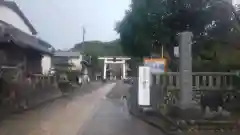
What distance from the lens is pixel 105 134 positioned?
9.73 metres

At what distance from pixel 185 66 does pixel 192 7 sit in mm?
7847

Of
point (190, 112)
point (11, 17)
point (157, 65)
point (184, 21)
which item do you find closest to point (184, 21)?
point (184, 21)

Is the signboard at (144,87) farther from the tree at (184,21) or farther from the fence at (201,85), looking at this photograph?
the tree at (184,21)

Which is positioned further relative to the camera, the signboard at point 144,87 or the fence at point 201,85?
the signboard at point 144,87

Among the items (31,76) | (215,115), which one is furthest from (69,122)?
(31,76)

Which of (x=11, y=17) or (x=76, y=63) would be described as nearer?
(x=11, y=17)

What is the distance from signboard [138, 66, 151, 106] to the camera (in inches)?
562

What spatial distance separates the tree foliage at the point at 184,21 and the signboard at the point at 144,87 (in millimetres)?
3495

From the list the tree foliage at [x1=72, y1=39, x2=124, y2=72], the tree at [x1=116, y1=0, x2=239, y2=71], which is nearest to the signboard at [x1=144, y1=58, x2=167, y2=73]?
the tree at [x1=116, y1=0, x2=239, y2=71]

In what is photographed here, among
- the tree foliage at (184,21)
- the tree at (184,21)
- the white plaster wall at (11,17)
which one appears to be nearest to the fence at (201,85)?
the tree foliage at (184,21)

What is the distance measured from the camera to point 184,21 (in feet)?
60.3

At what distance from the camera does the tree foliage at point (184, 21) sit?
17062 millimetres

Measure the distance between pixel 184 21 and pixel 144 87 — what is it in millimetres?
5499

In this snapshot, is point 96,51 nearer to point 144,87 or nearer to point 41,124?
point 144,87
